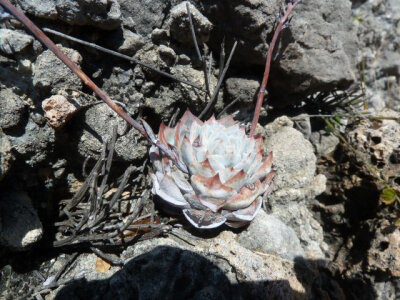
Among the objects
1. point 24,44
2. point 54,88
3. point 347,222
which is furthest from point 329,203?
point 24,44

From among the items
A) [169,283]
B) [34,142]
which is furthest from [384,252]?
[34,142]

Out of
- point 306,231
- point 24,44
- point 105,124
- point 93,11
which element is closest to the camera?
point 24,44

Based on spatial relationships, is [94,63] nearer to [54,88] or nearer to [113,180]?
[54,88]

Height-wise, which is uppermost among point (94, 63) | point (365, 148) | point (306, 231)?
point (94, 63)

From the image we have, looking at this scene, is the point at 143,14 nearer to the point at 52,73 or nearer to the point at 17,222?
the point at 52,73

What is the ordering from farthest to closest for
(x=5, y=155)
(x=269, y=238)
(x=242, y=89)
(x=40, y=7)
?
(x=242, y=89) < (x=269, y=238) < (x=40, y=7) < (x=5, y=155)

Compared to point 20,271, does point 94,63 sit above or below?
above

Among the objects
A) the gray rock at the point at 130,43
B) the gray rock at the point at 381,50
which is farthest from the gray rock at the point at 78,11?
the gray rock at the point at 381,50

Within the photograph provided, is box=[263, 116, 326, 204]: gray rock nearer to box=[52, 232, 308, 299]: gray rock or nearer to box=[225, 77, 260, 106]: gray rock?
box=[225, 77, 260, 106]: gray rock
